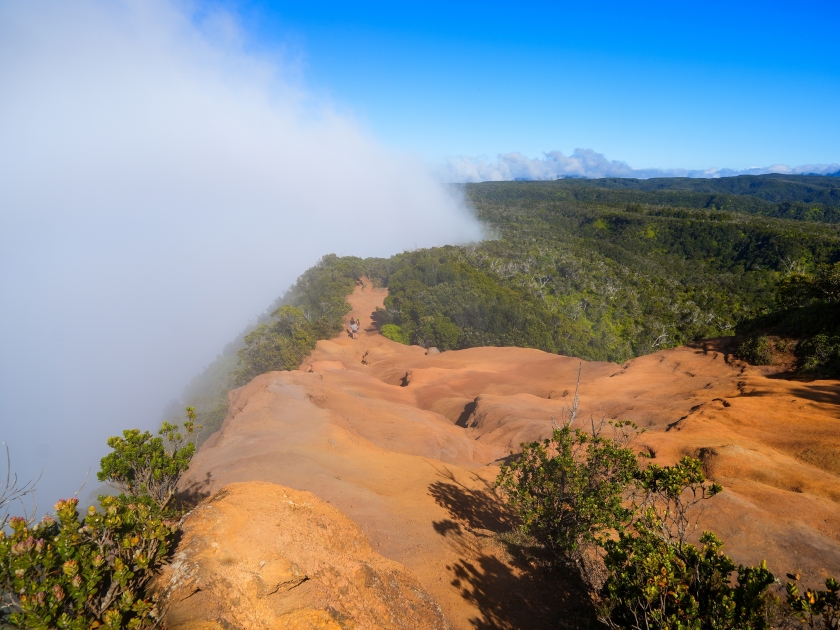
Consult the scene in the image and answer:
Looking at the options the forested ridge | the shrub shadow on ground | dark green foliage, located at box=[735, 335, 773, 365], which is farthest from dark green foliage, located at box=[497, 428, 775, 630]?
dark green foliage, located at box=[735, 335, 773, 365]

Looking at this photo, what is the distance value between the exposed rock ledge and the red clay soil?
101 centimetres

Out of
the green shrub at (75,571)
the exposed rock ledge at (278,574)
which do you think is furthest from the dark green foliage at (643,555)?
the green shrub at (75,571)

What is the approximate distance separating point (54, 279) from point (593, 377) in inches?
8086

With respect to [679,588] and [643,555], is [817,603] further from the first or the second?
[643,555]

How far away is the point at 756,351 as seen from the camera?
21141mm

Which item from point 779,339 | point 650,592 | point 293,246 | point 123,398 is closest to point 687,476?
point 650,592

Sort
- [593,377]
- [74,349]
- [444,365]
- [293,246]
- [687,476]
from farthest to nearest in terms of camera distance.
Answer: [293,246]
[74,349]
[444,365]
[593,377]
[687,476]

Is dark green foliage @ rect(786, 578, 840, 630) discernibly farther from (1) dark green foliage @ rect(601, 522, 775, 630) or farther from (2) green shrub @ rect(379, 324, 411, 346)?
(2) green shrub @ rect(379, 324, 411, 346)

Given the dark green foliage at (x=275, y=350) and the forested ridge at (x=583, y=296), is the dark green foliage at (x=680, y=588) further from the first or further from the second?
the dark green foliage at (x=275, y=350)

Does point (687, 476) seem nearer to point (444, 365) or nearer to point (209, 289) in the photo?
point (444, 365)

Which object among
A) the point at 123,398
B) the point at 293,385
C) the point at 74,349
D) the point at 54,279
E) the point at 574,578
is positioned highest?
the point at 54,279

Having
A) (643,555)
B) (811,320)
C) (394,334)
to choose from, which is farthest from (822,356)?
(394,334)

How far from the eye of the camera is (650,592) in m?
4.94

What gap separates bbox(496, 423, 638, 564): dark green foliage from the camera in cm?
846
